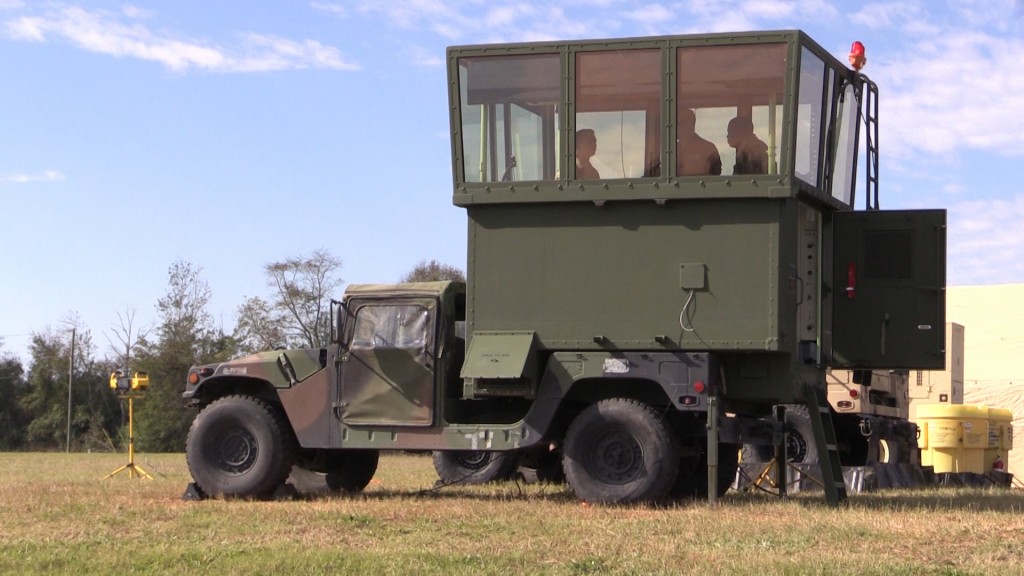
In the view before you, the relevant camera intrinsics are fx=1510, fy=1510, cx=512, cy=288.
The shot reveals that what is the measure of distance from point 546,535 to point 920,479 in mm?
10005

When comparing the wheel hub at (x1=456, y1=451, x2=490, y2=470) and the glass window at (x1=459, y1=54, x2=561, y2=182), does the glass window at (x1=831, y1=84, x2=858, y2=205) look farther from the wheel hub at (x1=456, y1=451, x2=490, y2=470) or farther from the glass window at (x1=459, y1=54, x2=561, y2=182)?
the wheel hub at (x1=456, y1=451, x2=490, y2=470)

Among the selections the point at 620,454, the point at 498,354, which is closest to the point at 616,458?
the point at 620,454

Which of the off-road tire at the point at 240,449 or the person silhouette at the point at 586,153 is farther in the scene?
the off-road tire at the point at 240,449

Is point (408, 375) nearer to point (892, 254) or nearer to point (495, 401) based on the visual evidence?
point (495, 401)

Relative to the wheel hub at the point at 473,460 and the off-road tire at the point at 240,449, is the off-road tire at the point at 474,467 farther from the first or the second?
the off-road tire at the point at 240,449

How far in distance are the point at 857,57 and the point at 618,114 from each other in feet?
8.60

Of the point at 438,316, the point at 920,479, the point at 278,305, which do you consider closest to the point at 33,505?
the point at 438,316

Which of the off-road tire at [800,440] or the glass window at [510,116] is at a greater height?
the glass window at [510,116]

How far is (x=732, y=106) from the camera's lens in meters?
12.6

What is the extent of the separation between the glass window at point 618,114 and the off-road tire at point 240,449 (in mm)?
3759

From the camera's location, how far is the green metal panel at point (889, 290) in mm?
13594

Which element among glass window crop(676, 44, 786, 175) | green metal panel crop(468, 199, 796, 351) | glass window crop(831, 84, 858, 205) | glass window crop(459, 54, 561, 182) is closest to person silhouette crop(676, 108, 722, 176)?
glass window crop(676, 44, 786, 175)

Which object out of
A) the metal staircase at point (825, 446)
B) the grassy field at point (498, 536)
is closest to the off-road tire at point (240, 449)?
the grassy field at point (498, 536)

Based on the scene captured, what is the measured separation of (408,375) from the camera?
13.6 meters
